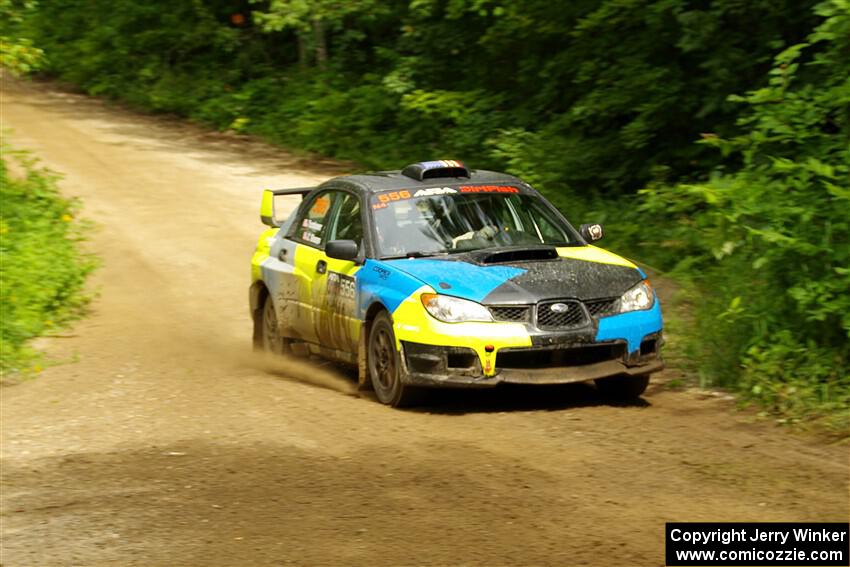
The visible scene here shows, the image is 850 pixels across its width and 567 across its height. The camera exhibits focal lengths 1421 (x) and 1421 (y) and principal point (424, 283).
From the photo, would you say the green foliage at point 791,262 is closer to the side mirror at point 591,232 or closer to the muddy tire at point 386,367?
the side mirror at point 591,232

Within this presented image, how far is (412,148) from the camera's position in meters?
23.6

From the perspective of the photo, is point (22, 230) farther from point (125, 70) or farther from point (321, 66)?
point (125, 70)

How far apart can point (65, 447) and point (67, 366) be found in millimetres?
3526

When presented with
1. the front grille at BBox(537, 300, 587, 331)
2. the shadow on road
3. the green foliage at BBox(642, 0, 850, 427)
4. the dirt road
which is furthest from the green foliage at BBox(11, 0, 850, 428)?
the front grille at BBox(537, 300, 587, 331)

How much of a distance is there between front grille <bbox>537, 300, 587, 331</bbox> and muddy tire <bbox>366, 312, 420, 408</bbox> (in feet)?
3.43

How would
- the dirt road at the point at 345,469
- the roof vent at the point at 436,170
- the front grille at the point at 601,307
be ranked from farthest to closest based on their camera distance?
the roof vent at the point at 436,170 → the front grille at the point at 601,307 → the dirt road at the point at 345,469

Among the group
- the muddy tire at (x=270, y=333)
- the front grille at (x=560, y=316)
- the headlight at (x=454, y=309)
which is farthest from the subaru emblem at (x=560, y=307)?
the muddy tire at (x=270, y=333)

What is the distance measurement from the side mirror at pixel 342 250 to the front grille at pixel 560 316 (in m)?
1.67

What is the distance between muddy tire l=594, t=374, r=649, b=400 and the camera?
10094mm

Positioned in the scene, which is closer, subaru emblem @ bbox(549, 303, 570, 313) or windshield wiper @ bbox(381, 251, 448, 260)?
subaru emblem @ bbox(549, 303, 570, 313)

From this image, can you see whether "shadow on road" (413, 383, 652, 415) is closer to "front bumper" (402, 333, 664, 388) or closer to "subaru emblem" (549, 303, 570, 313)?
"front bumper" (402, 333, 664, 388)

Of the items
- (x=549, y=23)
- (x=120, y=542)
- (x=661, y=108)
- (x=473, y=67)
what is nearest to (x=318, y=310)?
(x=120, y=542)

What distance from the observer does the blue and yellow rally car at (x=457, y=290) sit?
9.55 meters

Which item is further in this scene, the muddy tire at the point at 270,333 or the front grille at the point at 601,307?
the muddy tire at the point at 270,333
